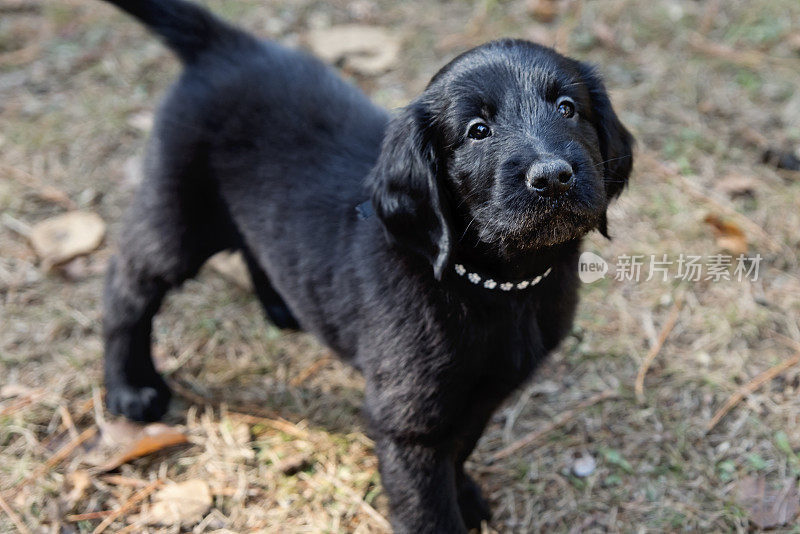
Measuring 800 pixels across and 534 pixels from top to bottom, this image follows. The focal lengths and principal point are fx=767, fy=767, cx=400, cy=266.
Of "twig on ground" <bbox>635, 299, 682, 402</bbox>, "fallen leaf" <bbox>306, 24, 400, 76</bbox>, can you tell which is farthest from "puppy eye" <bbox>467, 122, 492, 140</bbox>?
"fallen leaf" <bbox>306, 24, 400, 76</bbox>

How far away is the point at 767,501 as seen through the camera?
2430 mm

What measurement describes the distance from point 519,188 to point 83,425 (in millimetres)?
1875

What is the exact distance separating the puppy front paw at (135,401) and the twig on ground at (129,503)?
30 cm

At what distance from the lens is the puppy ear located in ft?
6.96

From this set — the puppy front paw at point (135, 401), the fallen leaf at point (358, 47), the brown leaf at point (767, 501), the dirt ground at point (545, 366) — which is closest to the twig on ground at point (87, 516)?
the dirt ground at point (545, 366)

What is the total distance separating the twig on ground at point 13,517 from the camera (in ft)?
7.72

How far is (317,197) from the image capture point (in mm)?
2389

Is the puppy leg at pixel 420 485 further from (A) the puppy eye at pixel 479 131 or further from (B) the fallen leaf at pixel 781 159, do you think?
(B) the fallen leaf at pixel 781 159

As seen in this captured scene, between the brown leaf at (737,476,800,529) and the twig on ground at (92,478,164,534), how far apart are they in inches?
74.5

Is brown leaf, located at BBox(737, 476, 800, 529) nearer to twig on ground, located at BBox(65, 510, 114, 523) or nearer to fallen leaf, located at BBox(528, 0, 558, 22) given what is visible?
twig on ground, located at BBox(65, 510, 114, 523)

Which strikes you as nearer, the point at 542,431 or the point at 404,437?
the point at 404,437

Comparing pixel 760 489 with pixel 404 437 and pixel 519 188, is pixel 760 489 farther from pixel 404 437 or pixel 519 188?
pixel 519 188

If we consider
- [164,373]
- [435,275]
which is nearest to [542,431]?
[435,275]

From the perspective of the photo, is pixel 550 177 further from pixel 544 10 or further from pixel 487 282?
pixel 544 10
